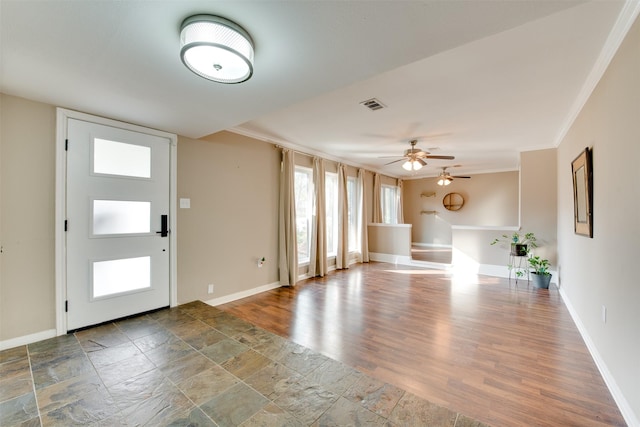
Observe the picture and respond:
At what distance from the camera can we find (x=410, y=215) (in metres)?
9.93

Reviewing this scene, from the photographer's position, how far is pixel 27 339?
2461 mm

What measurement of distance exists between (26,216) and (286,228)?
312 cm

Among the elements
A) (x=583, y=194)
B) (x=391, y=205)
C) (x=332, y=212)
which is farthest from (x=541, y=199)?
(x=391, y=205)

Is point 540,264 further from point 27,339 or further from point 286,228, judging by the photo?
point 27,339

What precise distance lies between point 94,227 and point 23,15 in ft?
6.57

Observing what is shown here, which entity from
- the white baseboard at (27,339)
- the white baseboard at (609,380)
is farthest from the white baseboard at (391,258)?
the white baseboard at (27,339)

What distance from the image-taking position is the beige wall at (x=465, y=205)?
8273 millimetres

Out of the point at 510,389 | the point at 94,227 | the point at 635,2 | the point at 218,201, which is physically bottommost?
the point at 510,389

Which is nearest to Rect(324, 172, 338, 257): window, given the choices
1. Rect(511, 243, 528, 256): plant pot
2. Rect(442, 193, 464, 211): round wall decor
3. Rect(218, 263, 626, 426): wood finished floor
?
Rect(218, 263, 626, 426): wood finished floor

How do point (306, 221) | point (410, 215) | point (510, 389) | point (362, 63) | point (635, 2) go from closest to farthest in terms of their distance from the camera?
point (635, 2) → point (362, 63) → point (510, 389) → point (306, 221) → point (410, 215)

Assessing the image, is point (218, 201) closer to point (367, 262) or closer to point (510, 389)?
point (510, 389)

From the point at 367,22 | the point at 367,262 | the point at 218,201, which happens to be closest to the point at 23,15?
the point at 367,22

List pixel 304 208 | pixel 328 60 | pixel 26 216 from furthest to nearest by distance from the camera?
pixel 304 208 → pixel 26 216 → pixel 328 60

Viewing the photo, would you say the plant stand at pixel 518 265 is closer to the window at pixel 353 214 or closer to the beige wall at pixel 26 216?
the window at pixel 353 214
